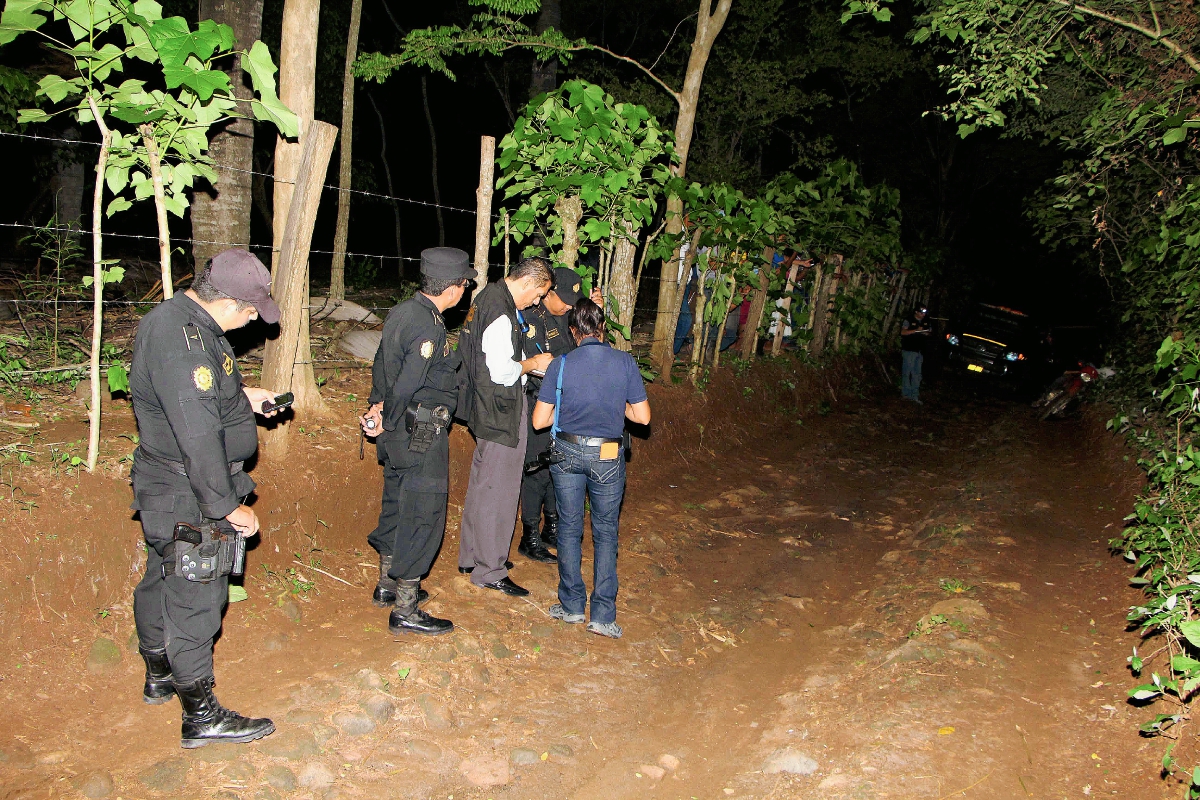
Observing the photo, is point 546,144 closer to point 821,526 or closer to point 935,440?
point 821,526

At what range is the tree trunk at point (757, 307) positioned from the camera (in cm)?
1087

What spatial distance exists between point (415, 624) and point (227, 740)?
118 cm

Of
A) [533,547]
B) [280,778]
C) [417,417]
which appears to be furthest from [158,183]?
[533,547]

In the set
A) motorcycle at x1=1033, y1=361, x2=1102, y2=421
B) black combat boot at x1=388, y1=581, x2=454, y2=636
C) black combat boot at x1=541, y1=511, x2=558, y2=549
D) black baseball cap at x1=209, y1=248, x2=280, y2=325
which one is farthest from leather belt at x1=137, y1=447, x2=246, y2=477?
motorcycle at x1=1033, y1=361, x2=1102, y2=421

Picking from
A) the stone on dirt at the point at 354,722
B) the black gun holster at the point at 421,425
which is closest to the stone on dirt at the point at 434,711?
the stone on dirt at the point at 354,722

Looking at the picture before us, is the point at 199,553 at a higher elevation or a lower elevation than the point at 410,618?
higher

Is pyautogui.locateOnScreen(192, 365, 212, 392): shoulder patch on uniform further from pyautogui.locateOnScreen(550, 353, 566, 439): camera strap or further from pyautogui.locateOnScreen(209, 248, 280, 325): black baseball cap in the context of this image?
pyautogui.locateOnScreen(550, 353, 566, 439): camera strap

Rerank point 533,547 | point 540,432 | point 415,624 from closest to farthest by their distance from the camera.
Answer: point 415,624 < point 540,432 < point 533,547

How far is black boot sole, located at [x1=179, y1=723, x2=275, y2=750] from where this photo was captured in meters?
3.30

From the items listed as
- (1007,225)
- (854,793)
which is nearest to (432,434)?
(854,793)

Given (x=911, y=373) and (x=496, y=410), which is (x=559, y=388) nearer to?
(x=496, y=410)

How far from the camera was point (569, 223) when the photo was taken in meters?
6.80

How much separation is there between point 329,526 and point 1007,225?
3245cm

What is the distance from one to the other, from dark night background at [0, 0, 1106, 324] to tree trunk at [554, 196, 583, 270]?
1606mm
